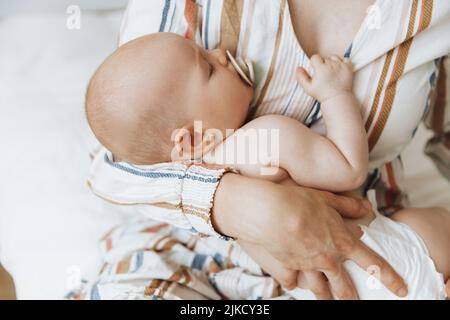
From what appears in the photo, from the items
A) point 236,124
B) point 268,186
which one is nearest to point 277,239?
point 268,186

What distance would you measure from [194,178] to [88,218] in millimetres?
435

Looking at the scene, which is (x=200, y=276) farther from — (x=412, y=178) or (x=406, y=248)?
(x=412, y=178)

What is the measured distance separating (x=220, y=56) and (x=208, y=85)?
0.17 ft

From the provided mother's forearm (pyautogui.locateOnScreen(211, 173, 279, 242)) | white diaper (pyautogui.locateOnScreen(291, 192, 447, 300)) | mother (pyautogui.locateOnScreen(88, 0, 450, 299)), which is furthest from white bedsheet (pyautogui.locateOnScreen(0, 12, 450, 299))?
mother's forearm (pyautogui.locateOnScreen(211, 173, 279, 242))

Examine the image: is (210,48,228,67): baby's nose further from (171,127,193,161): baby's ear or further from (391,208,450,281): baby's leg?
(391,208,450,281): baby's leg

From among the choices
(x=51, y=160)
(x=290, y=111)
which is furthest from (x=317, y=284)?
(x=51, y=160)

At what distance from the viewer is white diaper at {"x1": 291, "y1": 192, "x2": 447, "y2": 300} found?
81 cm

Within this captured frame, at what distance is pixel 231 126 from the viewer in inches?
31.8

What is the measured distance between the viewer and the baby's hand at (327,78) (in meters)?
0.77

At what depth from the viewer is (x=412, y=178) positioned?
1.15m

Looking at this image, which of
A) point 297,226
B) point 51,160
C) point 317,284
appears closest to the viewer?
point 297,226

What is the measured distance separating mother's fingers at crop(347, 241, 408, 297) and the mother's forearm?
0.53 ft

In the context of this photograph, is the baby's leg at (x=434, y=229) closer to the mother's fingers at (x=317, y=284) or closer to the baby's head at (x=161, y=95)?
the mother's fingers at (x=317, y=284)

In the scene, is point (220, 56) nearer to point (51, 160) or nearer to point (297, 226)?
point (297, 226)
